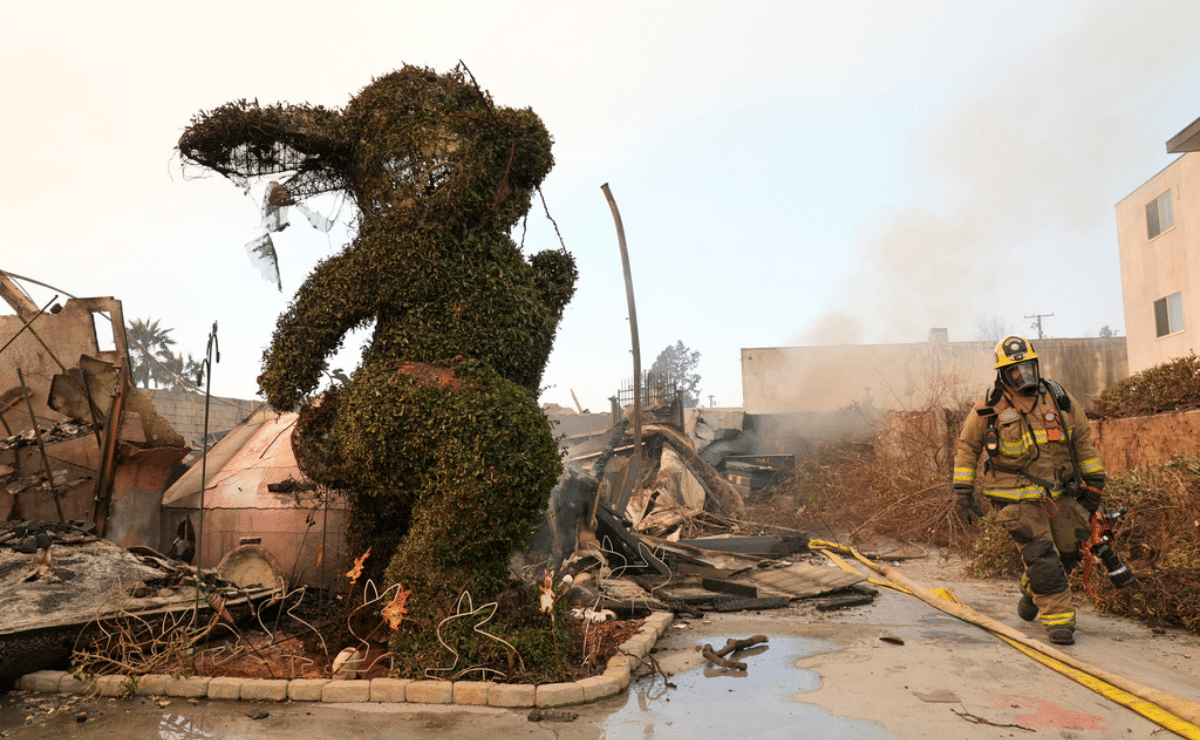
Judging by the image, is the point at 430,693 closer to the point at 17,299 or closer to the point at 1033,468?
the point at 1033,468

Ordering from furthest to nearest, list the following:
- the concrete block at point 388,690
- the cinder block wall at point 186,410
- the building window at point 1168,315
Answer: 1. the cinder block wall at point 186,410
2. the building window at point 1168,315
3. the concrete block at point 388,690

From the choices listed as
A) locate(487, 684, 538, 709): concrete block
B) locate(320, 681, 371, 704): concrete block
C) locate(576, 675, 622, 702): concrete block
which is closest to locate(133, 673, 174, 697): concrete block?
locate(320, 681, 371, 704): concrete block

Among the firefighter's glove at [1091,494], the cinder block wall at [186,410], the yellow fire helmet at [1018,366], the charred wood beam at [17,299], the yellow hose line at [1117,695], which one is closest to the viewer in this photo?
the yellow hose line at [1117,695]

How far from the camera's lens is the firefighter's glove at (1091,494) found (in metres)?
6.27

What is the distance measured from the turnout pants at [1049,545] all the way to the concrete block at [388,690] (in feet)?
16.0

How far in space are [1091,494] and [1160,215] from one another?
1720 centimetres

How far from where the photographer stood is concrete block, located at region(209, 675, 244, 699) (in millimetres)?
4867

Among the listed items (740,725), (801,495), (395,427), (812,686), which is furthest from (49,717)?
(801,495)

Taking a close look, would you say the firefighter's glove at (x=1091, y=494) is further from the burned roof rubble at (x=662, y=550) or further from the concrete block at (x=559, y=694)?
the concrete block at (x=559, y=694)

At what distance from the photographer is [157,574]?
20.7ft

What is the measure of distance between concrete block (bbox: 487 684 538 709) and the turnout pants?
13.6ft

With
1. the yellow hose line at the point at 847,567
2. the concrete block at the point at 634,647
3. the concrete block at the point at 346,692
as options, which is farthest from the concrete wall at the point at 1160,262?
the concrete block at the point at 346,692

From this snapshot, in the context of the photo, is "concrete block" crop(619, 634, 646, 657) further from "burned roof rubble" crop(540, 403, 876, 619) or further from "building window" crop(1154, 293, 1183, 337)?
"building window" crop(1154, 293, 1183, 337)

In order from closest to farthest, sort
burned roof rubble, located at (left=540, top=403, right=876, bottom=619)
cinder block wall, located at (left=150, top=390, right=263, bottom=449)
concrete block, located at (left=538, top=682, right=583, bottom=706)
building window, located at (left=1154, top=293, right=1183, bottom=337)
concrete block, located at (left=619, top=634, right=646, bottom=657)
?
concrete block, located at (left=538, top=682, right=583, bottom=706) < concrete block, located at (left=619, top=634, right=646, bottom=657) < burned roof rubble, located at (left=540, top=403, right=876, bottom=619) < building window, located at (left=1154, top=293, right=1183, bottom=337) < cinder block wall, located at (left=150, top=390, right=263, bottom=449)
